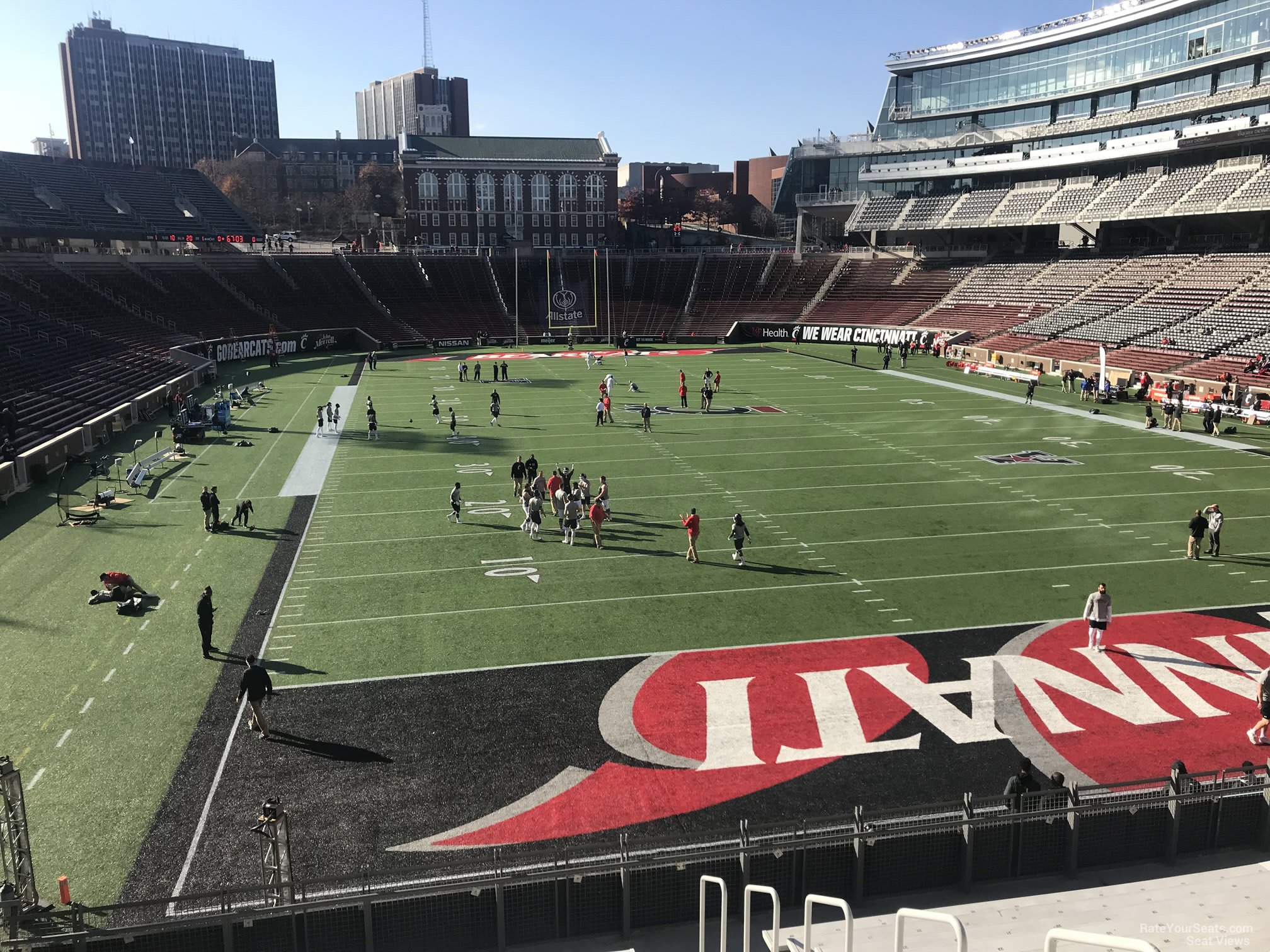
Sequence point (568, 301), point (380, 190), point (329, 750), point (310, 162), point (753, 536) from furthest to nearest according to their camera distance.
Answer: point (310, 162) → point (380, 190) → point (568, 301) → point (753, 536) → point (329, 750)

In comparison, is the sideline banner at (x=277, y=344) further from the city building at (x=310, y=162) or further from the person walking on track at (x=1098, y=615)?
the city building at (x=310, y=162)

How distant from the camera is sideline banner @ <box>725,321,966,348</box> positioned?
58.2m

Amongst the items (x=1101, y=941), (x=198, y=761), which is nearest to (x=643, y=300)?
(x=198, y=761)

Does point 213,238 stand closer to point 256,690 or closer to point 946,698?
point 256,690

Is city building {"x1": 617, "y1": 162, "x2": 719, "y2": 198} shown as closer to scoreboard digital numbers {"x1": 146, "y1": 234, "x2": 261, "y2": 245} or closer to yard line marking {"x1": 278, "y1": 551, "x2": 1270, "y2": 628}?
scoreboard digital numbers {"x1": 146, "y1": 234, "x2": 261, "y2": 245}

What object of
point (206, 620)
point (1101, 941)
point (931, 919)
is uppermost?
point (1101, 941)

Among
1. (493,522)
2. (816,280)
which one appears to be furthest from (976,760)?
(816,280)

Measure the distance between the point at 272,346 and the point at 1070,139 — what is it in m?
54.9

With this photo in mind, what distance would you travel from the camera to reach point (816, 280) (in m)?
73.6

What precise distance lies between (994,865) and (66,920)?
8.40m

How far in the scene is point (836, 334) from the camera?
6525cm

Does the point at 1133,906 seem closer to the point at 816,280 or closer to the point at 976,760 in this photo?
the point at 976,760

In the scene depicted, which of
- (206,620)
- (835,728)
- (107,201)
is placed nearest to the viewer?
(835,728)

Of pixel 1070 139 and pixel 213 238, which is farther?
pixel 213 238
